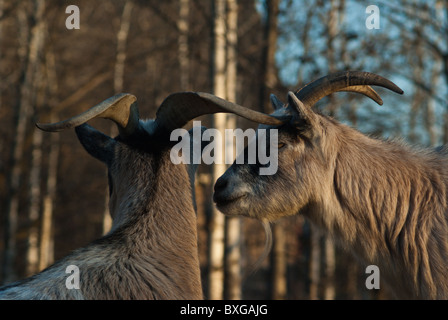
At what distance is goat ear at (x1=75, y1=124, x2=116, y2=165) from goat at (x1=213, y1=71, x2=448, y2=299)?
3.06 feet

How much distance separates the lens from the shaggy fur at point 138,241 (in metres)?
3.44

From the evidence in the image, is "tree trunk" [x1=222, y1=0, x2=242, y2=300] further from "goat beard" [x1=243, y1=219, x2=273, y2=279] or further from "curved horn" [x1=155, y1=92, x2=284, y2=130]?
"curved horn" [x1=155, y1=92, x2=284, y2=130]

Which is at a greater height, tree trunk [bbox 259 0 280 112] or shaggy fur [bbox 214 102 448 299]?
tree trunk [bbox 259 0 280 112]

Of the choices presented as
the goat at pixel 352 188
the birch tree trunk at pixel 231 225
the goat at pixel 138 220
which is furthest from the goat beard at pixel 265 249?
the birch tree trunk at pixel 231 225

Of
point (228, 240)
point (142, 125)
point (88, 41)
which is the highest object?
point (88, 41)

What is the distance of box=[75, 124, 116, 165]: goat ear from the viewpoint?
4410 mm

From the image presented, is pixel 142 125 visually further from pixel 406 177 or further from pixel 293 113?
pixel 406 177

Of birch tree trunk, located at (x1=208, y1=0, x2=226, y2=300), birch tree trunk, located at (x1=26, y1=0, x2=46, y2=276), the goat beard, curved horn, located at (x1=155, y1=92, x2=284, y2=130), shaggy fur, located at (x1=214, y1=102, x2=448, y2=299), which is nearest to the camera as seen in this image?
curved horn, located at (x1=155, y1=92, x2=284, y2=130)

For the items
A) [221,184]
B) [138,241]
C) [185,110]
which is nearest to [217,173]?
[221,184]

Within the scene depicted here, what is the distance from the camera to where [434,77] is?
71.8ft

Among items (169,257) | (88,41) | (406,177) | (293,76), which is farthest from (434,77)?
(169,257)

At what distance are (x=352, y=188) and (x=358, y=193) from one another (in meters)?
0.06

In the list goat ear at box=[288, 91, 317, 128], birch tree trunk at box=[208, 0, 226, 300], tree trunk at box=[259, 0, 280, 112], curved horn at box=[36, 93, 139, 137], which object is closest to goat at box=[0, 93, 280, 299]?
curved horn at box=[36, 93, 139, 137]
